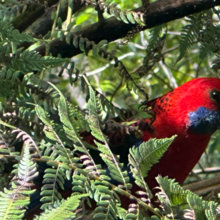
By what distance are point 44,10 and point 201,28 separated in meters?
0.57

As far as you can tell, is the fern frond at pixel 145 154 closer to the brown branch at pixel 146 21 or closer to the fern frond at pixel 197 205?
the fern frond at pixel 197 205

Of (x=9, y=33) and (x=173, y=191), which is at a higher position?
(x=9, y=33)

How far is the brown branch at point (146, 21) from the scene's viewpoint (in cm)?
122

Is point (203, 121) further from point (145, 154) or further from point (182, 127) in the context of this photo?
point (145, 154)

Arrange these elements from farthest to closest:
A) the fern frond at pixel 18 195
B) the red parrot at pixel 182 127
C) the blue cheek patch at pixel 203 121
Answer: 1. the blue cheek patch at pixel 203 121
2. the red parrot at pixel 182 127
3. the fern frond at pixel 18 195

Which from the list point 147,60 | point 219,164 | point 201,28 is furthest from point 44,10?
point 219,164

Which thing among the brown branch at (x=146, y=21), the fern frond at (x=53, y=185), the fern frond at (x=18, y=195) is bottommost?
the fern frond at (x=53, y=185)

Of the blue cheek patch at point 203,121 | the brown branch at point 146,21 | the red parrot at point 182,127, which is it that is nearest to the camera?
the brown branch at point 146,21

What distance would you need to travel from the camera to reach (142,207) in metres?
0.92

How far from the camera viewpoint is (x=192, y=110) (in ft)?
5.78

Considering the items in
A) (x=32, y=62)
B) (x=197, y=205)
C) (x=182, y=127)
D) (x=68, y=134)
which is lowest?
(x=182, y=127)

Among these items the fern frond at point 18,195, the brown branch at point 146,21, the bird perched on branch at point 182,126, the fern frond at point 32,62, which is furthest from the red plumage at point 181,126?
the fern frond at point 18,195

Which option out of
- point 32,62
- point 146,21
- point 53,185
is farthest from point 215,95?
point 53,185

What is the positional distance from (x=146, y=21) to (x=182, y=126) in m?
0.61
